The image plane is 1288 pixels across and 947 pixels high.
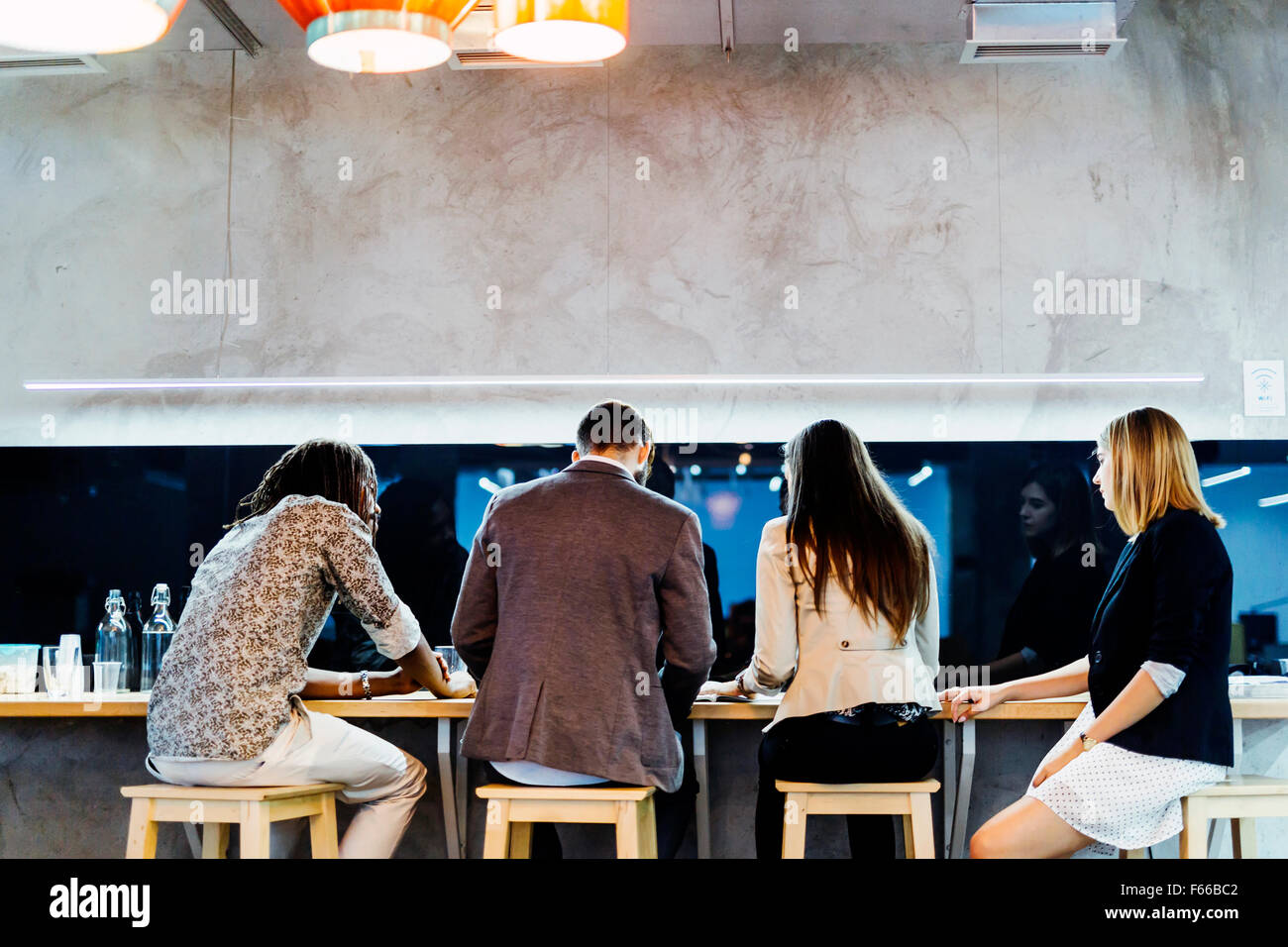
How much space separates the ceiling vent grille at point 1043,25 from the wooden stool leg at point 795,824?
2.63 m

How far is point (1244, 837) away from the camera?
9.32ft

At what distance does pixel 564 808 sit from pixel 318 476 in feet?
3.09

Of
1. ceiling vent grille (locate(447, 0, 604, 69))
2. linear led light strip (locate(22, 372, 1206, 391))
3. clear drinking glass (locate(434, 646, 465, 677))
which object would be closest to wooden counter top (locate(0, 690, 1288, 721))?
clear drinking glass (locate(434, 646, 465, 677))

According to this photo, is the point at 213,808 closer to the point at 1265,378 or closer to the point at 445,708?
the point at 445,708

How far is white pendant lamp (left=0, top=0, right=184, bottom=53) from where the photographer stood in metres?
1.82

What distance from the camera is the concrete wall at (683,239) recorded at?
4.32 meters

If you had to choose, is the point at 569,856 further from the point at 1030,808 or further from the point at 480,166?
the point at 480,166

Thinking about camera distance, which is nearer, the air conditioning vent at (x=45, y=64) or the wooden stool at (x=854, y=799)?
the wooden stool at (x=854, y=799)

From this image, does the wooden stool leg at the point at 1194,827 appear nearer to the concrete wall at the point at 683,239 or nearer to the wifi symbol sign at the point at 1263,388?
the concrete wall at the point at 683,239

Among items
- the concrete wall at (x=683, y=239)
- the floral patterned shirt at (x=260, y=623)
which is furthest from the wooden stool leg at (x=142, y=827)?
the concrete wall at (x=683, y=239)

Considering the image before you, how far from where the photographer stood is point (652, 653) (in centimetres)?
267
